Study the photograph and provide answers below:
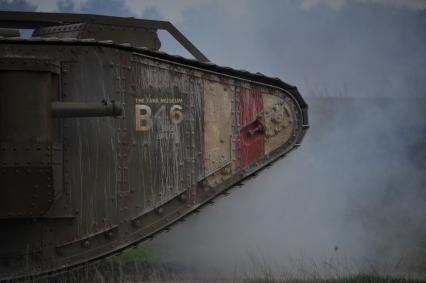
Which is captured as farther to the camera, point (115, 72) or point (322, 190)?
point (322, 190)

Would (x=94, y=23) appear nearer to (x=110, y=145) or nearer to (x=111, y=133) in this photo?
(x=111, y=133)

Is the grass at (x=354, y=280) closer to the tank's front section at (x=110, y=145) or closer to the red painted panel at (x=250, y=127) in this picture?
the tank's front section at (x=110, y=145)

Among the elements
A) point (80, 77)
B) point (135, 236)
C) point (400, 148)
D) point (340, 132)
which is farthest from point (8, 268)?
point (400, 148)

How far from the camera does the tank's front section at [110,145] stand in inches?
360

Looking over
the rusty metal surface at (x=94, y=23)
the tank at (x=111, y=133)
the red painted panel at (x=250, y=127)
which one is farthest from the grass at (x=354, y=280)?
the rusty metal surface at (x=94, y=23)

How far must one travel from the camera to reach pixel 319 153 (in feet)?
47.4

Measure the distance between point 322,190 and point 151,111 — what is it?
4.67 m

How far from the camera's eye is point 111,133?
1013 cm

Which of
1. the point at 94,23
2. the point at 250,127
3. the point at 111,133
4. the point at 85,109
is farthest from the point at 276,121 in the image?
the point at 85,109

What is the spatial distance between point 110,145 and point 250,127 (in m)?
2.09

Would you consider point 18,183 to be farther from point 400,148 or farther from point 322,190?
point 400,148

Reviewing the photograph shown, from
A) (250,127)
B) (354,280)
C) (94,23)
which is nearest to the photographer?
(354,280)

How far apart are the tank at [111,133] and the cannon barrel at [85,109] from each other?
0.01 m

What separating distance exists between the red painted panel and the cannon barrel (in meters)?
1.99
